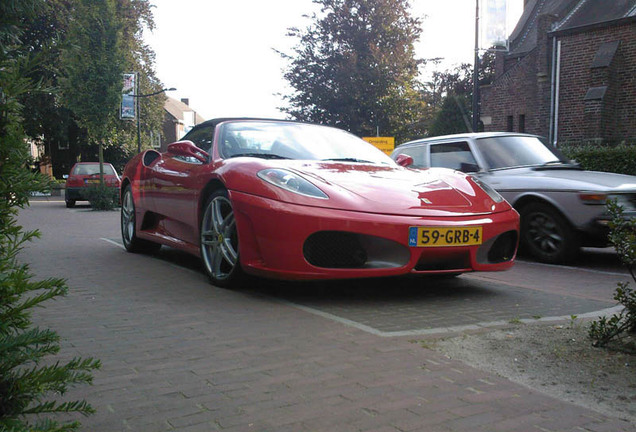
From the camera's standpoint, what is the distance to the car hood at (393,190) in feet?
14.5

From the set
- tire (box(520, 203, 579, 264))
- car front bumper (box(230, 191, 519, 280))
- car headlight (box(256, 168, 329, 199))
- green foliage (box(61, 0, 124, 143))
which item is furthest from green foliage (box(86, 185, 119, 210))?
car front bumper (box(230, 191, 519, 280))

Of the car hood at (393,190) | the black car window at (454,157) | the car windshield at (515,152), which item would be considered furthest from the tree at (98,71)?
the car hood at (393,190)

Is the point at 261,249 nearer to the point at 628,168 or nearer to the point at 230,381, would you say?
the point at 230,381

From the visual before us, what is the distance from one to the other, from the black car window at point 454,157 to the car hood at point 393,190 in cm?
285

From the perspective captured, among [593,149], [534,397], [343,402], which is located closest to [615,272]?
[534,397]

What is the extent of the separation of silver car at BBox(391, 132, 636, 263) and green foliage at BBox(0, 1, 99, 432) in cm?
419

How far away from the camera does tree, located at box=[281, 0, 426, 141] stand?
3572cm

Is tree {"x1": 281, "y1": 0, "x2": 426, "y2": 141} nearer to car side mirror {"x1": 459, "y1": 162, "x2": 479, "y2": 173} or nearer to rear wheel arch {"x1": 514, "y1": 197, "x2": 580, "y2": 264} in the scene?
car side mirror {"x1": 459, "y1": 162, "x2": 479, "y2": 173}

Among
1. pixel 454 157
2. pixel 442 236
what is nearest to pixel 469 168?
pixel 454 157

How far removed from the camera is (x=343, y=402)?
8.34 feet

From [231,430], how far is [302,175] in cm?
265

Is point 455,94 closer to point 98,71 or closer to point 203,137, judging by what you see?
point 98,71

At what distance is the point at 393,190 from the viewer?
4664mm

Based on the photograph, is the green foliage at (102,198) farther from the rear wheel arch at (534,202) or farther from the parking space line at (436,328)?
the parking space line at (436,328)
